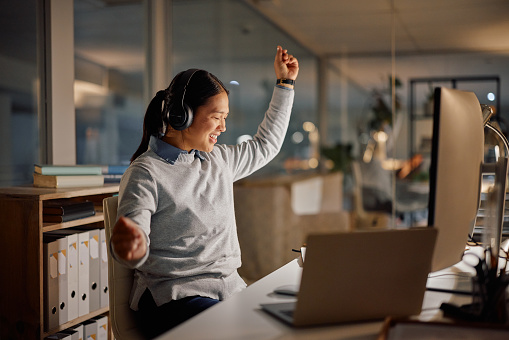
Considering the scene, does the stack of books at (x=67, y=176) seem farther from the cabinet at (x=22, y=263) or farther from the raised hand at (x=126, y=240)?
the raised hand at (x=126, y=240)

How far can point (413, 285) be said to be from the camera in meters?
1.02

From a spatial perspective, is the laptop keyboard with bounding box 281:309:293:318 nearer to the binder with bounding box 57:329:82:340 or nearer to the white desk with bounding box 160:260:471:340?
the white desk with bounding box 160:260:471:340

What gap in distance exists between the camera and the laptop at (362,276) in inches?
37.6

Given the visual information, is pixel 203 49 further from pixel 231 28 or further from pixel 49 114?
pixel 49 114

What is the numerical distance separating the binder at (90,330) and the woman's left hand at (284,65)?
1.31 metres

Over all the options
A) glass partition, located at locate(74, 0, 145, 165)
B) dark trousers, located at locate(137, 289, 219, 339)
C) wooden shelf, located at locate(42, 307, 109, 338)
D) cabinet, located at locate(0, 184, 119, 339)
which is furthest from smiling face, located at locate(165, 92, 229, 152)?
glass partition, located at locate(74, 0, 145, 165)

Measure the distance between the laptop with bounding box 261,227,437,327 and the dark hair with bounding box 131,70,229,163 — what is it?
803 mm

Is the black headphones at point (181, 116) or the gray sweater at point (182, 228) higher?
the black headphones at point (181, 116)

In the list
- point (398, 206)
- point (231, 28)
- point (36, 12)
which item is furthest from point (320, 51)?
point (36, 12)

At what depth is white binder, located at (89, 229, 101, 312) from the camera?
218 centimetres

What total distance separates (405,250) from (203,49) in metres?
3.14

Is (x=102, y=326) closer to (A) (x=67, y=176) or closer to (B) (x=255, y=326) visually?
(A) (x=67, y=176)

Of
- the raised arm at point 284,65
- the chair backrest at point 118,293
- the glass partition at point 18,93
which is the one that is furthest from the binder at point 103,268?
the raised arm at point 284,65

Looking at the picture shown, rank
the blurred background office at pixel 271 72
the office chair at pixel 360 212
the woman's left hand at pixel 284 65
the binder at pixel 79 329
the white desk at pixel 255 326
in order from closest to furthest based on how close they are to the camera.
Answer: the white desk at pixel 255 326, the woman's left hand at pixel 284 65, the binder at pixel 79 329, the blurred background office at pixel 271 72, the office chair at pixel 360 212
